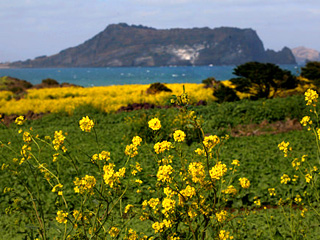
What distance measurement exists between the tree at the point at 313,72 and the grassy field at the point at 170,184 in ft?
14.4

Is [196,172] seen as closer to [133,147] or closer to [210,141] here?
[210,141]

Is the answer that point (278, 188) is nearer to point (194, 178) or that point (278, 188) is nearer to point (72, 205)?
point (72, 205)

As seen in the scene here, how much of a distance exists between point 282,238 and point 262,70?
12333 millimetres

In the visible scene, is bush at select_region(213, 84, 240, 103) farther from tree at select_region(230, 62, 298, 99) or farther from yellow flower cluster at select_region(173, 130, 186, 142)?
yellow flower cluster at select_region(173, 130, 186, 142)

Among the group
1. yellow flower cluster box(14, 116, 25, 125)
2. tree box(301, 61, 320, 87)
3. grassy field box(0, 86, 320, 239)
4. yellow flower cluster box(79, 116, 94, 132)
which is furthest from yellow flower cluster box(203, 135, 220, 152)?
tree box(301, 61, 320, 87)

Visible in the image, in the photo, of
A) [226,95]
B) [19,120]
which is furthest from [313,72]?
[19,120]

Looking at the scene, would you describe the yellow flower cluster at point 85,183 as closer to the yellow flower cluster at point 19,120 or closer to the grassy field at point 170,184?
the grassy field at point 170,184

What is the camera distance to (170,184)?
486 centimetres

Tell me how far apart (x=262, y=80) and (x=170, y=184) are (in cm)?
1192

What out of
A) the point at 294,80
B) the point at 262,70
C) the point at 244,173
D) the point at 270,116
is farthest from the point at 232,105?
the point at 244,173

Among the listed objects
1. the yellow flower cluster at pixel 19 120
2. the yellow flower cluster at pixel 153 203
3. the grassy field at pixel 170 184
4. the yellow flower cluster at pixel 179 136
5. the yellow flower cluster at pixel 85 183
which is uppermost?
the yellow flower cluster at pixel 19 120

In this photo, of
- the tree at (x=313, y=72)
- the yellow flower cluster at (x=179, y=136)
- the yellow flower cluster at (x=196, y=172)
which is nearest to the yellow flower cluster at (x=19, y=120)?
the yellow flower cluster at (x=179, y=136)

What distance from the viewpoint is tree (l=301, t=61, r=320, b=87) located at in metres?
16.6

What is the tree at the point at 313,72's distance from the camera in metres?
16.6
